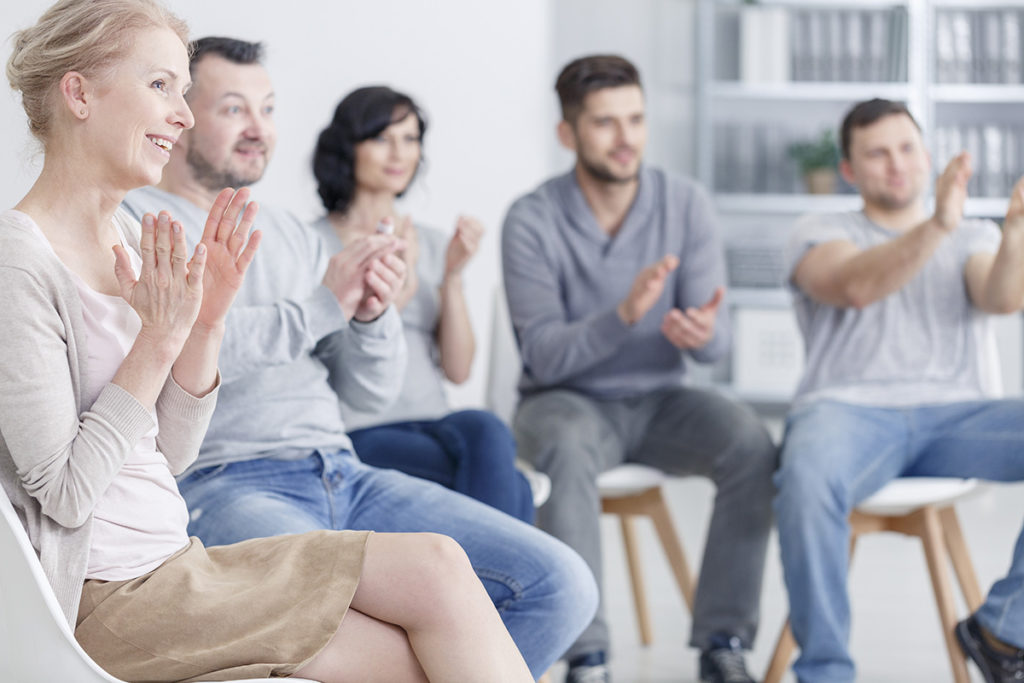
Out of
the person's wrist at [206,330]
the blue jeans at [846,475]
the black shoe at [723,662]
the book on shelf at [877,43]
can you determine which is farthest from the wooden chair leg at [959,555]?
the book on shelf at [877,43]

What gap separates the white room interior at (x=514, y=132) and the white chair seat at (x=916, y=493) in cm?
7

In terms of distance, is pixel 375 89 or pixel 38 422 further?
pixel 375 89

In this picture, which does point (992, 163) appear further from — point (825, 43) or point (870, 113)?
point (870, 113)

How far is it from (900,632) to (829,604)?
0.67 meters

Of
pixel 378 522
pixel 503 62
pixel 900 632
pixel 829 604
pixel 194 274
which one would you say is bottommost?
pixel 900 632

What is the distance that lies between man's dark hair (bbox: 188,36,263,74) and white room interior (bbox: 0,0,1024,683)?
0.17ft

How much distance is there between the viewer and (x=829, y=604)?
6.51ft

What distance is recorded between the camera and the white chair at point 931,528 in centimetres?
207

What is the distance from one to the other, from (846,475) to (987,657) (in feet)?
1.24

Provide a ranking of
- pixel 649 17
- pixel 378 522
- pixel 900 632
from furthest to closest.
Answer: pixel 649 17 → pixel 900 632 → pixel 378 522

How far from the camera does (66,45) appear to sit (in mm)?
1105

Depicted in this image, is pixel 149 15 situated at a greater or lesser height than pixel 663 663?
greater

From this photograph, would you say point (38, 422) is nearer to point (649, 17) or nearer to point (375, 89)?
point (375, 89)

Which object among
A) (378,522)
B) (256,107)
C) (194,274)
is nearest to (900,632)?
(378,522)
